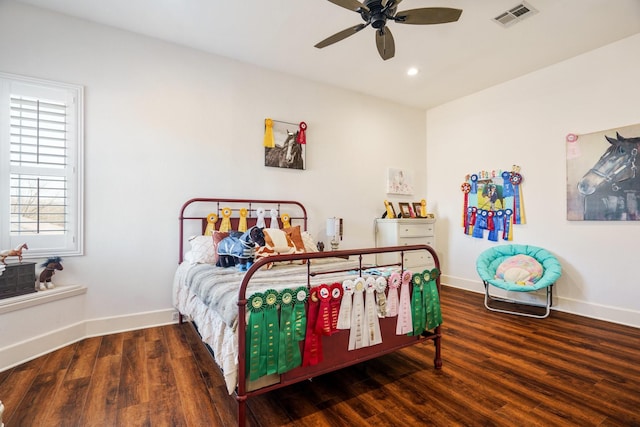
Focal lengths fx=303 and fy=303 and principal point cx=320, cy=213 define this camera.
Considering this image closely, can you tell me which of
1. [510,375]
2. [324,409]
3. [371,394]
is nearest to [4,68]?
[324,409]

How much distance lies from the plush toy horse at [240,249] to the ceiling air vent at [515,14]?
2.98 m

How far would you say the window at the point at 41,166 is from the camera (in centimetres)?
259

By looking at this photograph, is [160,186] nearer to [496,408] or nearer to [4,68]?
[4,68]

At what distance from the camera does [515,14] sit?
2756 mm

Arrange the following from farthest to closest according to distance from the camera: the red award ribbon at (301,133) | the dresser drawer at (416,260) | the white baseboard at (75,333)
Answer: the dresser drawer at (416,260)
the red award ribbon at (301,133)
the white baseboard at (75,333)

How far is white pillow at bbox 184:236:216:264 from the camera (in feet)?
9.50

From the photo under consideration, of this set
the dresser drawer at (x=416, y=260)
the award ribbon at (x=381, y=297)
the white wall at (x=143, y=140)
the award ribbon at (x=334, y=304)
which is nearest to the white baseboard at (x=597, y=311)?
the dresser drawer at (x=416, y=260)

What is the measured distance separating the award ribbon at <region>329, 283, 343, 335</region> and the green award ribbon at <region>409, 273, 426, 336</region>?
65 centimetres

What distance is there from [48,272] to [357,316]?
269 centimetres

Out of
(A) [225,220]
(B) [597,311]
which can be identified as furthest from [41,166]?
(B) [597,311]

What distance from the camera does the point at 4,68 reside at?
102 inches

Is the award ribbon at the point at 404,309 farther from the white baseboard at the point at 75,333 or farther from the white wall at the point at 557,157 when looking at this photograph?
the white wall at the point at 557,157

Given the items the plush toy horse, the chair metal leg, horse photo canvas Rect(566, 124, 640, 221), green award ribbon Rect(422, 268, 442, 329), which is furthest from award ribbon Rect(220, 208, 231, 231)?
horse photo canvas Rect(566, 124, 640, 221)

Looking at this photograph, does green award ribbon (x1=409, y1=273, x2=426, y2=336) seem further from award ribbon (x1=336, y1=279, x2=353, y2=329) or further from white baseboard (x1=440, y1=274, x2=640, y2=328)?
white baseboard (x1=440, y1=274, x2=640, y2=328)
